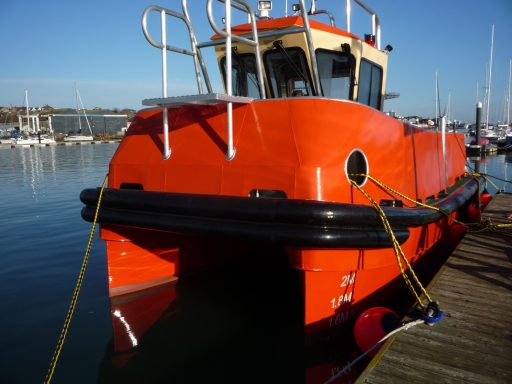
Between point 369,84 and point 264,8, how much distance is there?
1.59 metres

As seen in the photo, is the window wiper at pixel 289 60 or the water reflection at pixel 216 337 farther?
the window wiper at pixel 289 60

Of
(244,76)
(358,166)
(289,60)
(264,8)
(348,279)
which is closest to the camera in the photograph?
(348,279)

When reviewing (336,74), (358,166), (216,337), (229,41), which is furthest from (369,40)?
(216,337)

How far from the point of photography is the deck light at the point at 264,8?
16.5 ft

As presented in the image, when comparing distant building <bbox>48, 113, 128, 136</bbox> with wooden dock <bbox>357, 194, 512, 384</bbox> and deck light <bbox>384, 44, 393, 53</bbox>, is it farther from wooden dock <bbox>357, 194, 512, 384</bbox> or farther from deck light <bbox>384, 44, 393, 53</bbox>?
wooden dock <bbox>357, 194, 512, 384</bbox>

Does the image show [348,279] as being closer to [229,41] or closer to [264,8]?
[229,41]

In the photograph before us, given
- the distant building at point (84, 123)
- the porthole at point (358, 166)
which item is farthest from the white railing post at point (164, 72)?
the distant building at point (84, 123)

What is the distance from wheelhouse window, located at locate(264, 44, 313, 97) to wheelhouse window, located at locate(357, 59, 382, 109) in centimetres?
64

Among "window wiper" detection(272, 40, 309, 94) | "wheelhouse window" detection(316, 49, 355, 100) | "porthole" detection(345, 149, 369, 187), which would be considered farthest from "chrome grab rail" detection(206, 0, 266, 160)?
"porthole" detection(345, 149, 369, 187)

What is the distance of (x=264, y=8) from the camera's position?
199 inches

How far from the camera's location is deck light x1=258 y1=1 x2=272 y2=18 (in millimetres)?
5035

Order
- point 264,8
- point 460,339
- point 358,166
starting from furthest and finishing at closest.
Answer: point 264,8
point 358,166
point 460,339

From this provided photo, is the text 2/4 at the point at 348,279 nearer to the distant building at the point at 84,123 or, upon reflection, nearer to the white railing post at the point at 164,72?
the white railing post at the point at 164,72

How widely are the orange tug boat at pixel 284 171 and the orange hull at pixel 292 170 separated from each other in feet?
0.04
